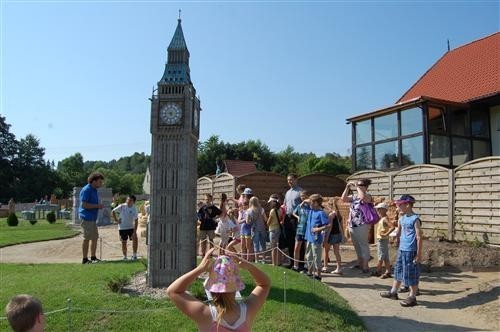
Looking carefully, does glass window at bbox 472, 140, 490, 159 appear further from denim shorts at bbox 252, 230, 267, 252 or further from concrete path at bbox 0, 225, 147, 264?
concrete path at bbox 0, 225, 147, 264

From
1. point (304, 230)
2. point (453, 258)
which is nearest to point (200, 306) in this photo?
point (304, 230)

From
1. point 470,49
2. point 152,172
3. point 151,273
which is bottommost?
point 151,273

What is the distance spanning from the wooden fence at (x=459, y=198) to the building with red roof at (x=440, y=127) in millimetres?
2858

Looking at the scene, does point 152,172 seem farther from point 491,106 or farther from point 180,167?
point 491,106

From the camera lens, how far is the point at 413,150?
18.3 metres

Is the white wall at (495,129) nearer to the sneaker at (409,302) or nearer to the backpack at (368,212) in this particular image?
the backpack at (368,212)

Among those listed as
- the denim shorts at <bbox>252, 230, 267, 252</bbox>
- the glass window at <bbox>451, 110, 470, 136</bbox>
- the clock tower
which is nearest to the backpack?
the denim shorts at <bbox>252, 230, 267, 252</bbox>

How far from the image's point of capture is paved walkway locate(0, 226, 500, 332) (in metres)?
7.41

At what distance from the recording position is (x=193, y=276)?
354 centimetres

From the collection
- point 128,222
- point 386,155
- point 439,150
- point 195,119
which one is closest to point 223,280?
point 195,119

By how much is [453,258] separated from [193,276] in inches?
384

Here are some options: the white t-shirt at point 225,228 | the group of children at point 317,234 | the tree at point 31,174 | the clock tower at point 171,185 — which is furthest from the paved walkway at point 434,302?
the tree at point 31,174

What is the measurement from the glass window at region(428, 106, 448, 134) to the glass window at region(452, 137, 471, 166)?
655 millimetres

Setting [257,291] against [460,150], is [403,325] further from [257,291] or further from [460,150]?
[460,150]
